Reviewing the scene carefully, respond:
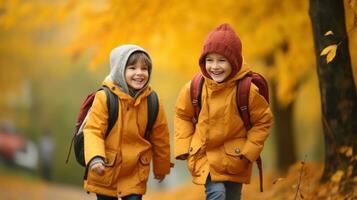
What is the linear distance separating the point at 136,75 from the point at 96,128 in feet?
1.87

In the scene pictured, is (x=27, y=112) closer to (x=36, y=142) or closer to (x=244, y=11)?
(x=36, y=142)

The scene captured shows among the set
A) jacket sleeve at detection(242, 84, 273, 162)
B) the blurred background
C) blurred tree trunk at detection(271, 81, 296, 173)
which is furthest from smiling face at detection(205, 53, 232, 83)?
blurred tree trunk at detection(271, 81, 296, 173)

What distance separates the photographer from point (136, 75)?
18.0 ft

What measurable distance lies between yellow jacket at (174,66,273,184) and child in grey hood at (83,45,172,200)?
1.12 ft

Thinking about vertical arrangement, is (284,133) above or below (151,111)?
below

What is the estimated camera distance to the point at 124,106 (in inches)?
213

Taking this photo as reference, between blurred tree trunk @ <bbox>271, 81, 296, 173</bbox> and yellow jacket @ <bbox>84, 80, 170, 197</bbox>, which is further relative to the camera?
blurred tree trunk @ <bbox>271, 81, 296, 173</bbox>

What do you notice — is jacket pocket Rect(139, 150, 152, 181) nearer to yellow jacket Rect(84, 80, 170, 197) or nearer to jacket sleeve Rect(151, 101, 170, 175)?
yellow jacket Rect(84, 80, 170, 197)

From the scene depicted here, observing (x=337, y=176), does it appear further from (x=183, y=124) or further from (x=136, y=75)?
(x=136, y=75)

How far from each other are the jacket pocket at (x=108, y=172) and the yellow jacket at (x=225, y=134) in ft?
1.82

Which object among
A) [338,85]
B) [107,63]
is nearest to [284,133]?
[338,85]

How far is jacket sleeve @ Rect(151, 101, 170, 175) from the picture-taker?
5.57 metres

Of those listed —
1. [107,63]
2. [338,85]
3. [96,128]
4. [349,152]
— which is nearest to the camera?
[96,128]

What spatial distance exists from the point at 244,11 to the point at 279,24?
807 millimetres
